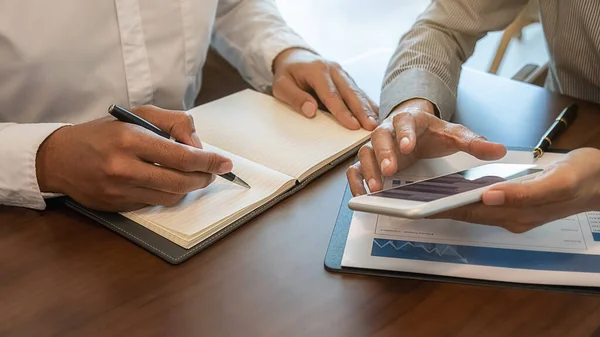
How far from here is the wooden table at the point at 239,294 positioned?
63 centimetres

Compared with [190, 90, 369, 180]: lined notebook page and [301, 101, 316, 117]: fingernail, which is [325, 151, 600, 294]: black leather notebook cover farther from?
[301, 101, 316, 117]: fingernail

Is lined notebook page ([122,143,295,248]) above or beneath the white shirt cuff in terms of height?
beneath

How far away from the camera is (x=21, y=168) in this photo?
0.81 m

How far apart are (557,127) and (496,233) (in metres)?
0.34

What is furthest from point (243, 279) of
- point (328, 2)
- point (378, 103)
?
point (328, 2)

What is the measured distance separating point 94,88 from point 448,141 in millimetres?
592

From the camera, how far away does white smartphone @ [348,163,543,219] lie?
1.96 ft

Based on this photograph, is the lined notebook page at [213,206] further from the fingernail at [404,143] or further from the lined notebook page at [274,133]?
the fingernail at [404,143]

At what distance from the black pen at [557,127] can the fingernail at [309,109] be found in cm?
36

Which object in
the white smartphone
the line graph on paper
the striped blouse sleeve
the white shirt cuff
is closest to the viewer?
the white smartphone

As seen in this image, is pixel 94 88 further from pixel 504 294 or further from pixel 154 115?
pixel 504 294

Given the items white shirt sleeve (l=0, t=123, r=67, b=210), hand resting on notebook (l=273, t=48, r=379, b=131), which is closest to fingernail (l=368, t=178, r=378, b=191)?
hand resting on notebook (l=273, t=48, r=379, b=131)

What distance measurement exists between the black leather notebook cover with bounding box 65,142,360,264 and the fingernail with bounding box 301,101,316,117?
0.23 metres

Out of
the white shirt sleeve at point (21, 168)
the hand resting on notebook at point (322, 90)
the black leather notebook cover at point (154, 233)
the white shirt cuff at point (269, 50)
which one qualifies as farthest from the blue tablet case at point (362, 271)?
the white shirt cuff at point (269, 50)
